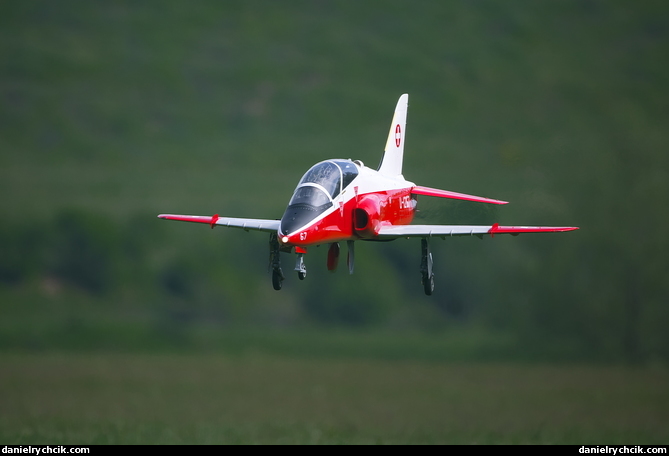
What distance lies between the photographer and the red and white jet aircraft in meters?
18.4

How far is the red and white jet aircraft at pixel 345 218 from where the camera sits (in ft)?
60.4

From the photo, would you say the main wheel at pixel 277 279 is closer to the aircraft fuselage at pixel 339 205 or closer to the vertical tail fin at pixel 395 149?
the aircraft fuselage at pixel 339 205

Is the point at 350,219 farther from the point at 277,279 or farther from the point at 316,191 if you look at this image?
the point at 277,279

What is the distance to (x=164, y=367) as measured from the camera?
640 feet

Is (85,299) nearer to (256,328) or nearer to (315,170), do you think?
(256,328)

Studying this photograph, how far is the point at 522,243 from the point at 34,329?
90.0m

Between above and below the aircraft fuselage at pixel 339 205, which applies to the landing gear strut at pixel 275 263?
below

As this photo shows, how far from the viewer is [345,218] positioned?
19.8 meters

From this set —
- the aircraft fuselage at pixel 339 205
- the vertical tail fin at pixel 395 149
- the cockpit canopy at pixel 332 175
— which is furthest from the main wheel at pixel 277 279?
the vertical tail fin at pixel 395 149

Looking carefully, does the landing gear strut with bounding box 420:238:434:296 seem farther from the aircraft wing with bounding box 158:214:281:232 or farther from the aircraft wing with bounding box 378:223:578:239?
the aircraft wing with bounding box 158:214:281:232

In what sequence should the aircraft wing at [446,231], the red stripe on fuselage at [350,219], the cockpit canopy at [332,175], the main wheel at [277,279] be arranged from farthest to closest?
the cockpit canopy at [332,175]
the red stripe on fuselage at [350,219]
the aircraft wing at [446,231]
the main wheel at [277,279]

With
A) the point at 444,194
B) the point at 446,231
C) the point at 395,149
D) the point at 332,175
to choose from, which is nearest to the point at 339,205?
the point at 332,175

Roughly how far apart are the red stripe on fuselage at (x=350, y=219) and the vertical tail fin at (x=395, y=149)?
1.17 metres
